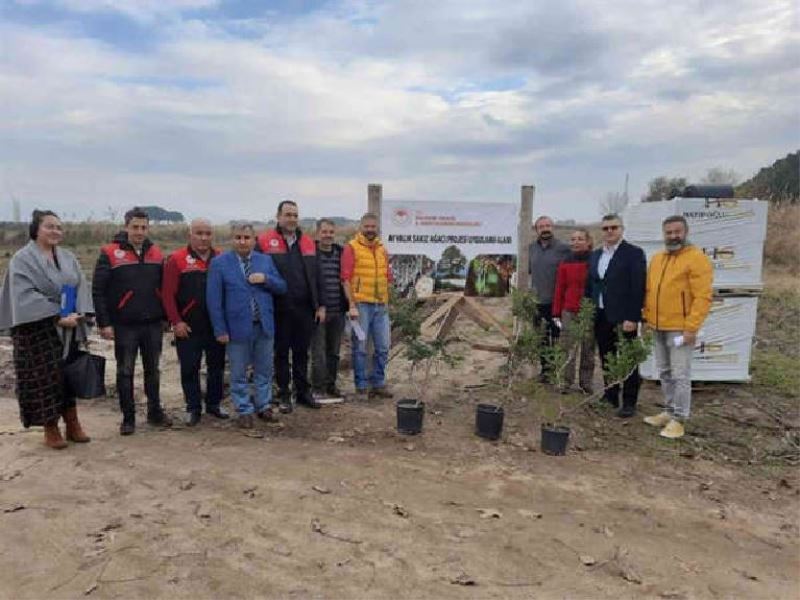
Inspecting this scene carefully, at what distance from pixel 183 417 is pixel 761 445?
5.33m

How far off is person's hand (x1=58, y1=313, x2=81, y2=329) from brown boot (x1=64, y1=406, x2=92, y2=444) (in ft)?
2.42

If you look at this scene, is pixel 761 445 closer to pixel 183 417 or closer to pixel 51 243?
pixel 183 417

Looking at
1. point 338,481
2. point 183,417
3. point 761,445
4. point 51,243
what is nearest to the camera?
point 338,481

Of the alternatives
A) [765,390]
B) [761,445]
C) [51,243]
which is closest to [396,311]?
[51,243]

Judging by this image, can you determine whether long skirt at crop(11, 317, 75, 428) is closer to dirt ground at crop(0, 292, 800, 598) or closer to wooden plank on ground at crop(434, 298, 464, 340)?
dirt ground at crop(0, 292, 800, 598)

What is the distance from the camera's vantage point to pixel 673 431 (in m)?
5.55

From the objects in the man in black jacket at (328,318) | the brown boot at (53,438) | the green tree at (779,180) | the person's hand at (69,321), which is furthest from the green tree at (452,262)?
the green tree at (779,180)

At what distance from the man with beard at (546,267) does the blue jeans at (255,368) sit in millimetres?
2920

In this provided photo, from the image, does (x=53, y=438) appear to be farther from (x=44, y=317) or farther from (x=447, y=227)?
(x=447, y=227)

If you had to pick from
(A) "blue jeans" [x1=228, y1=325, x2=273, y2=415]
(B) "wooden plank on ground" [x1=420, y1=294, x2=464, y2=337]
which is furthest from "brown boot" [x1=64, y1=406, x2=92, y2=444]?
(B) "wooden plank on ground" [x1=420, y1=294, x2=464, y2=337]

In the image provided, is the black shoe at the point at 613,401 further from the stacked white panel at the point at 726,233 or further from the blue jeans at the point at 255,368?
the blue jeans at the point at 255,368

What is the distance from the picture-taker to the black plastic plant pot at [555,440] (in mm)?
5066

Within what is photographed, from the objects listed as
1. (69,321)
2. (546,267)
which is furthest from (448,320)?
(69,321)

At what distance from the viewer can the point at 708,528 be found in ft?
12.8
